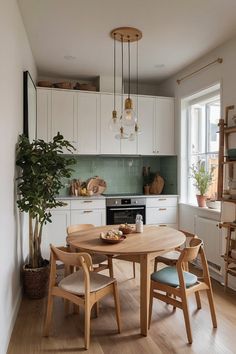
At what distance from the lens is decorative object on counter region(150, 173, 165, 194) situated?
489 centimetres

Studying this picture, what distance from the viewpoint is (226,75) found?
343 centimetres

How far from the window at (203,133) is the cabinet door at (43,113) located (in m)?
2.12

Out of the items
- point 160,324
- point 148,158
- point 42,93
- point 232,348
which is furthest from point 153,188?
point 232,348

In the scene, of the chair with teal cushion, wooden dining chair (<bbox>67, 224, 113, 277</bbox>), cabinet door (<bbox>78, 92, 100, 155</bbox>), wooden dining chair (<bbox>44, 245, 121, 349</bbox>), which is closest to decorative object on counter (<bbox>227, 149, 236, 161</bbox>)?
the chair with teal cushion

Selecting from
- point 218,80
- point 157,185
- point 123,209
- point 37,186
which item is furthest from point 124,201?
point 218,80

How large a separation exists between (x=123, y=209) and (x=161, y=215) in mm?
631

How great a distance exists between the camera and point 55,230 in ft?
13.4

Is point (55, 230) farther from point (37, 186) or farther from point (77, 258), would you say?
point (77, 258)

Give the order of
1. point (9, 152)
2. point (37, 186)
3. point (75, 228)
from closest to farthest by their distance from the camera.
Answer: point (9, 152) < point (37, 186) < point (75, 228)

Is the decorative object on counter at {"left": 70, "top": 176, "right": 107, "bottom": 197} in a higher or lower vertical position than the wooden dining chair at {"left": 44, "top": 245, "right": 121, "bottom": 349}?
higher

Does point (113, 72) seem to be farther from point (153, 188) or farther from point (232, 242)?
point (232, 242)

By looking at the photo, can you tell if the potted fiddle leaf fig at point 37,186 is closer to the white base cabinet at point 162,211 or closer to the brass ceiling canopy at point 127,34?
the brass ceiling canopy at point 127,34

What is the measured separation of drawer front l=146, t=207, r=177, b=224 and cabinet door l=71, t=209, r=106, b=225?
2.38 ft

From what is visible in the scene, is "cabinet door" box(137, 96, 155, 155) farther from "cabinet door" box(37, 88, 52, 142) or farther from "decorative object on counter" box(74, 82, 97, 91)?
"cabinet door" box(37, 88, 52, 142)
